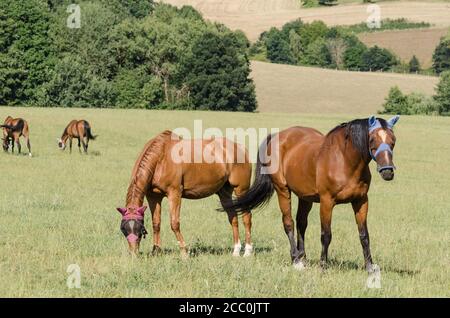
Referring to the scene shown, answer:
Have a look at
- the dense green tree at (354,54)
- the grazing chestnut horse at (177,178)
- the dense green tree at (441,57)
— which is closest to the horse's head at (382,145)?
the grazing chestnut horse at (177,178)

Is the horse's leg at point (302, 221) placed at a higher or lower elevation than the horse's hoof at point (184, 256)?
higher

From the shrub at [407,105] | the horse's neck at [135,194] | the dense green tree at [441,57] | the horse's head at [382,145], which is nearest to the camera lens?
the horse's head at [382,145]

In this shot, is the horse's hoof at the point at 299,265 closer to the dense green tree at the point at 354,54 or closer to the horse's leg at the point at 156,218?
the horse's leg at the point at 156,218

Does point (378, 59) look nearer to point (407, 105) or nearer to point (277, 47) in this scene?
point (277, 47)

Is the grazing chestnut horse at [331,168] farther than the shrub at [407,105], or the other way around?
the shrub at [407,105]

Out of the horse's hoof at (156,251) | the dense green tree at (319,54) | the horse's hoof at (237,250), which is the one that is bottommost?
the horse's hoof at (237,250)

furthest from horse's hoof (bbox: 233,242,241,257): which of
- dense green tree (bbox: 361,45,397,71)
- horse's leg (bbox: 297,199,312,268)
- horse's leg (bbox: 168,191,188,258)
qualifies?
dense green tree (bbox: 361,45,397,71)

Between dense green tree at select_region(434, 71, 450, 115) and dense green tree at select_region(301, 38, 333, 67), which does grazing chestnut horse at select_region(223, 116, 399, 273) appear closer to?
dense green tree at select_region(434, 71, 450, 115)

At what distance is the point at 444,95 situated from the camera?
88.7m

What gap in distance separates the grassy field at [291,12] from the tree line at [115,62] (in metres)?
52.7

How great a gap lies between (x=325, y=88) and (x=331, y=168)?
311 ft

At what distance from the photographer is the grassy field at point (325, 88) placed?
92.2 metres

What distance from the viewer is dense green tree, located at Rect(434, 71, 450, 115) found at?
8833cm

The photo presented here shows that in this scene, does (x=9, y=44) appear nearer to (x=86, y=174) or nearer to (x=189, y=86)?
(x=189, y=86)
